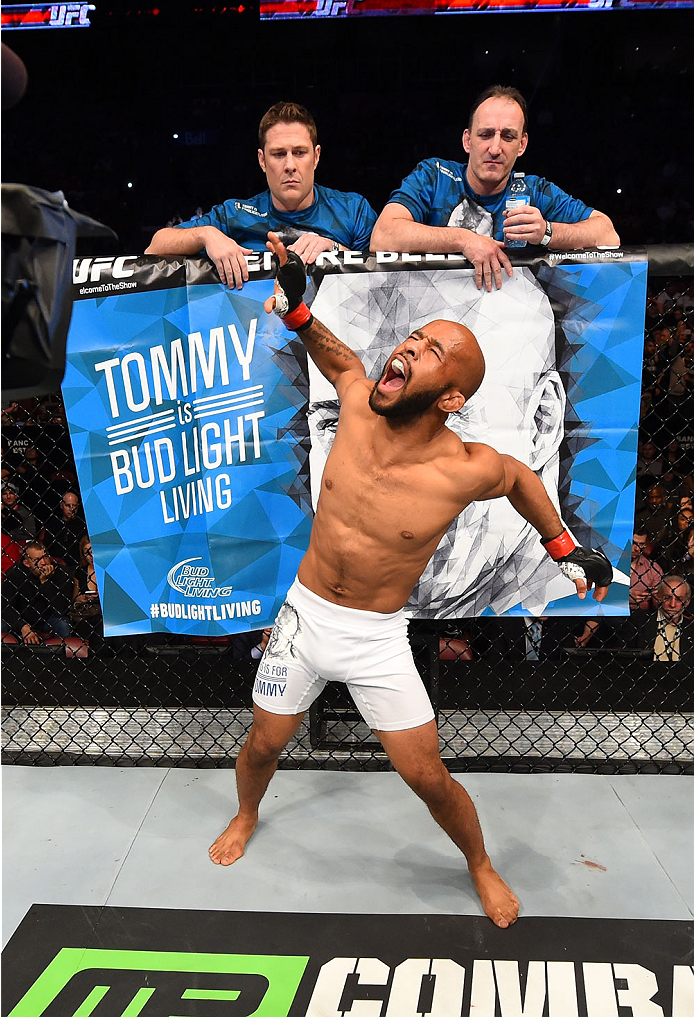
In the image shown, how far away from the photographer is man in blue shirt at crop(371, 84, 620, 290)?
2.33 m

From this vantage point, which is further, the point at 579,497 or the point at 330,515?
the point at 579,497

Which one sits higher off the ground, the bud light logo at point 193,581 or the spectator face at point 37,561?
the bud light logo at point 193,581

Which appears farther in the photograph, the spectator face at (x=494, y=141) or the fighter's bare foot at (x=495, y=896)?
the spectator face at (x=494, y=141)

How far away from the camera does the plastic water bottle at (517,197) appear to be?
2.25 m

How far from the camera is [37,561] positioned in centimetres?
340

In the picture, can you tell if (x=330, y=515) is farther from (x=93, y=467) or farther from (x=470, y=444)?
(x=93, y=467)

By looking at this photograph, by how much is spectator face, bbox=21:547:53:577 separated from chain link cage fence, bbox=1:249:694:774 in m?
0.01

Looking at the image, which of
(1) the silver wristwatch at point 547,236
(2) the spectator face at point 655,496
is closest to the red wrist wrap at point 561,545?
(1) the silver wristwatch at point 547,236

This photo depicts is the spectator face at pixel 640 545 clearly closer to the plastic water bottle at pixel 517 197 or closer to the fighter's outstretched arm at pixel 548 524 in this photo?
the fighter's outstretched arm at pixel 548 524

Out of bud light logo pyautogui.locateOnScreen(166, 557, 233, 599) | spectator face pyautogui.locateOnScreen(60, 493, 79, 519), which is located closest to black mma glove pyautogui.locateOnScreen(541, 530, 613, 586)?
bud light logo pyautogui.locateOnScreen(166, 557, 233, 599)

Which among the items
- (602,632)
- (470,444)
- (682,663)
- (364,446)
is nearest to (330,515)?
(364,446)

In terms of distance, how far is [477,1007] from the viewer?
191 centimetres

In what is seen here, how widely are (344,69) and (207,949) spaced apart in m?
5.08

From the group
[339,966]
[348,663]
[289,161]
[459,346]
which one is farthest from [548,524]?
[289,161]
